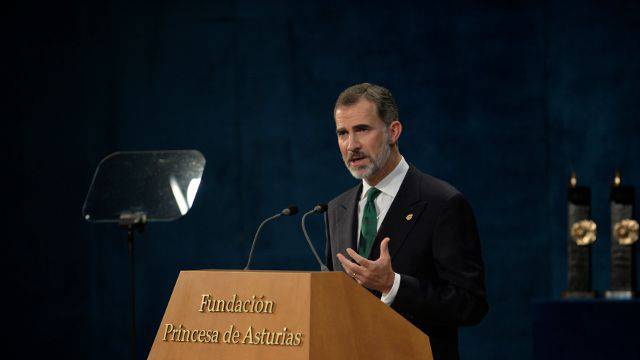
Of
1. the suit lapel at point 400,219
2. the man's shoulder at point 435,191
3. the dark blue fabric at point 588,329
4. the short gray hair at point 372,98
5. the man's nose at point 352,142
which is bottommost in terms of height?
the dark blue fabric at point 588,329

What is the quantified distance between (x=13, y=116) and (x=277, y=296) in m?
3.65

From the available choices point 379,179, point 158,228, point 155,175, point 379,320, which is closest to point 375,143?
point 379,179

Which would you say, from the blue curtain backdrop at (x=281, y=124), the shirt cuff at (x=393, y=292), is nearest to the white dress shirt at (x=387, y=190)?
the shirt cuff at (x=393, y=292)

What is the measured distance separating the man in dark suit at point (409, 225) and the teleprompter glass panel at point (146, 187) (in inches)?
38.5

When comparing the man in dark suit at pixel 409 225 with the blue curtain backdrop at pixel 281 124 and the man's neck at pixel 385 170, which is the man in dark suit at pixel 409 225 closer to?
the man's neck at pixel 385 170

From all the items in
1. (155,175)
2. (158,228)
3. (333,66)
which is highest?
(333,66)

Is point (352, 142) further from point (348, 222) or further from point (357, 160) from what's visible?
point (348, 222)

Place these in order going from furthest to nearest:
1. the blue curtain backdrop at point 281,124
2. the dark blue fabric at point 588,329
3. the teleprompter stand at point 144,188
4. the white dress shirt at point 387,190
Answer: the blue curtain backdrop at point 281,124 → the dark blue fabric at point 588,329 → the teleprompter stand at point 144,188 → the white dress shirt at point 387,190

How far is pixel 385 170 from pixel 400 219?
206mm

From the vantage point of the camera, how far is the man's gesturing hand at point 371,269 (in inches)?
76.6

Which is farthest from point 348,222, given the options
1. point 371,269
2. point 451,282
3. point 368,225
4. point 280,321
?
point 280,321

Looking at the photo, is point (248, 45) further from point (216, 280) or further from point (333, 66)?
point (216, 280)

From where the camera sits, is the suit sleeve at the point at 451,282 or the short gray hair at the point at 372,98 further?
the short gray hair at the point at 372,98

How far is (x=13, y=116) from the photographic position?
493cm
